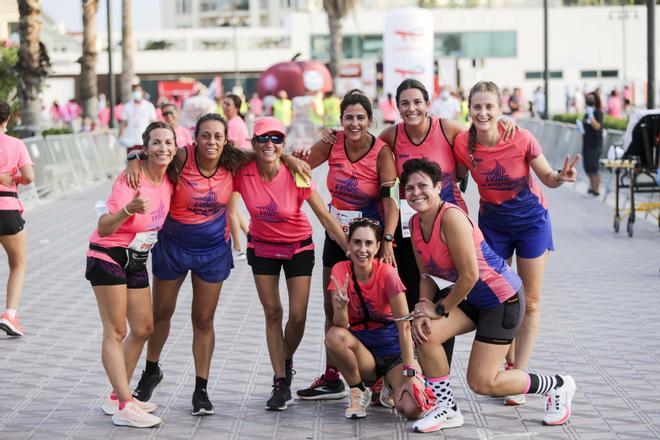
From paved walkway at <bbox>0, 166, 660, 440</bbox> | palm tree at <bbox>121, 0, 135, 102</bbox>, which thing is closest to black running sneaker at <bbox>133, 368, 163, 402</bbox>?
paved walkway at <bbox>0, 166, 660, 440</bbox>

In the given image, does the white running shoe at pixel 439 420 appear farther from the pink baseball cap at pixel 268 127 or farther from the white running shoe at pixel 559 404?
the pink baseball cap at pixel 268 127

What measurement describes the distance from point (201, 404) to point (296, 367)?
4.58 feet

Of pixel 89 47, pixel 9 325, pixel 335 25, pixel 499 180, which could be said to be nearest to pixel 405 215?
pixel 499 180

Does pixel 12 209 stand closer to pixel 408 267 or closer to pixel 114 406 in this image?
pixel 114 406

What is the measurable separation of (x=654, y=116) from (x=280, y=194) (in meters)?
8.80

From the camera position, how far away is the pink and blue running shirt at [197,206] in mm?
7070

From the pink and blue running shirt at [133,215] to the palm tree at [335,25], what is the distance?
5235cm

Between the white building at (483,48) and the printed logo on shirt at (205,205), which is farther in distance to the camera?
the white building at (483,48)

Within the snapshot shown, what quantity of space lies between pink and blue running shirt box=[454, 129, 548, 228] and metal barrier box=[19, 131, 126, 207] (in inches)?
519

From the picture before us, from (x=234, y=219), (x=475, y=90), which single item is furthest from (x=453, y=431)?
(x=234, y=219)

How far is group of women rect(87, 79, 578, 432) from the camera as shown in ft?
22.2

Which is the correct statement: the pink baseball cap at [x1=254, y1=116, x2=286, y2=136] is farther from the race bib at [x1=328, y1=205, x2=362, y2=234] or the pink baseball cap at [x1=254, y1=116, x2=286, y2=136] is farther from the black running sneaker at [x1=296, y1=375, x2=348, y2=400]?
the black running sneaker at [x1=296, y1=375, x2=348, y2=400]

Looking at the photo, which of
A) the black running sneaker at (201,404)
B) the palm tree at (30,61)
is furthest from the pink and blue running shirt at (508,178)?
the palm tree at (30,61)

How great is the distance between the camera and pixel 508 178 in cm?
740
